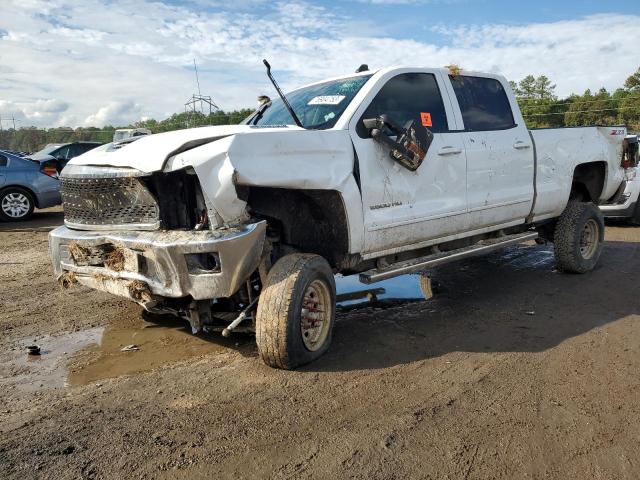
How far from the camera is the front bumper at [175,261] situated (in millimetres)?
3398

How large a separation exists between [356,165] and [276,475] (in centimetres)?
233

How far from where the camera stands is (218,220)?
3.45 meters

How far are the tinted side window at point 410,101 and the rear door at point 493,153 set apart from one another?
306mm

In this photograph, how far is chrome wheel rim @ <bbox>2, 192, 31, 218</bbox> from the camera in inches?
443

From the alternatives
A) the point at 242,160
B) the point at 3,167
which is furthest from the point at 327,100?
the point at 3,167

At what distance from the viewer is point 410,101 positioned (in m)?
4.82

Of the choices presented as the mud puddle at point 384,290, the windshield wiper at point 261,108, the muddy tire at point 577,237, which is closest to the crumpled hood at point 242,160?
the windshield wiper at point 261,108

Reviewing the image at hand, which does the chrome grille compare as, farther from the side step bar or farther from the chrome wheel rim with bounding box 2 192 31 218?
the chrome wheel rim with bounding box 2 192 31 218

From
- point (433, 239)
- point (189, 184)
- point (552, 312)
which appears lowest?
point (552, 312)

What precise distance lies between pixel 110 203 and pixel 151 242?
664 mm

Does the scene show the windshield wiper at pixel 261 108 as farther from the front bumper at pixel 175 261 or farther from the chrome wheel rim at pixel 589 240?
the chrome wheel rim at pixel 589 240

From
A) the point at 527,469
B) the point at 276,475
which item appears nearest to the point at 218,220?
the point at 276,475

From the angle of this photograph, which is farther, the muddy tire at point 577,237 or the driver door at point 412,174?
the muddy tire at point 577,237

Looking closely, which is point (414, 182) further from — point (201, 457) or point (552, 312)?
point (201, 457)
